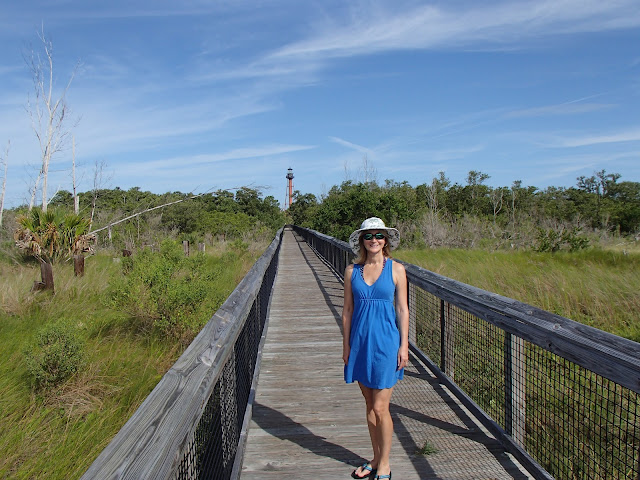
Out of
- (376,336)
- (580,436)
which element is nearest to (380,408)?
(376,336)

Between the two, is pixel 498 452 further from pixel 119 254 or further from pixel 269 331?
pixel 119 254

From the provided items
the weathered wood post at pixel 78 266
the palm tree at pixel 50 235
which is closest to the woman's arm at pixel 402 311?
Result: the weathered wood post at pixel 78 266

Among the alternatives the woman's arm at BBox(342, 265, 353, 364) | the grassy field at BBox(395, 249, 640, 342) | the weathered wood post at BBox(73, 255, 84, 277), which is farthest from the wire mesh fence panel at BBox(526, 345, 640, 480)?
the weathered wood post at BBox(73, 255, 84, 277)

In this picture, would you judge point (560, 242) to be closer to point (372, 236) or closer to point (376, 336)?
point (372, 236)

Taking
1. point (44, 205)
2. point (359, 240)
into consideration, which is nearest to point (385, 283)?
point (359, 240)

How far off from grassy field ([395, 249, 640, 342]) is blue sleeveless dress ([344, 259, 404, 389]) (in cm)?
660

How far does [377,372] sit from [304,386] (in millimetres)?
1907

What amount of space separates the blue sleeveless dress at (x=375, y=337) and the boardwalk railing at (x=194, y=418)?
761mm

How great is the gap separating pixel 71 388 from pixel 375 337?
12.9 ft

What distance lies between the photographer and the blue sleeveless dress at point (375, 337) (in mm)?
2896

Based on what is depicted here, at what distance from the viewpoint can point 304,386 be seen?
463 centimetres

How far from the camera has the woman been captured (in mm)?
2893

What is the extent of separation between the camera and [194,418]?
70.5 inches

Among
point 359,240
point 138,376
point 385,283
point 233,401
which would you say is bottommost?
point 138,376
